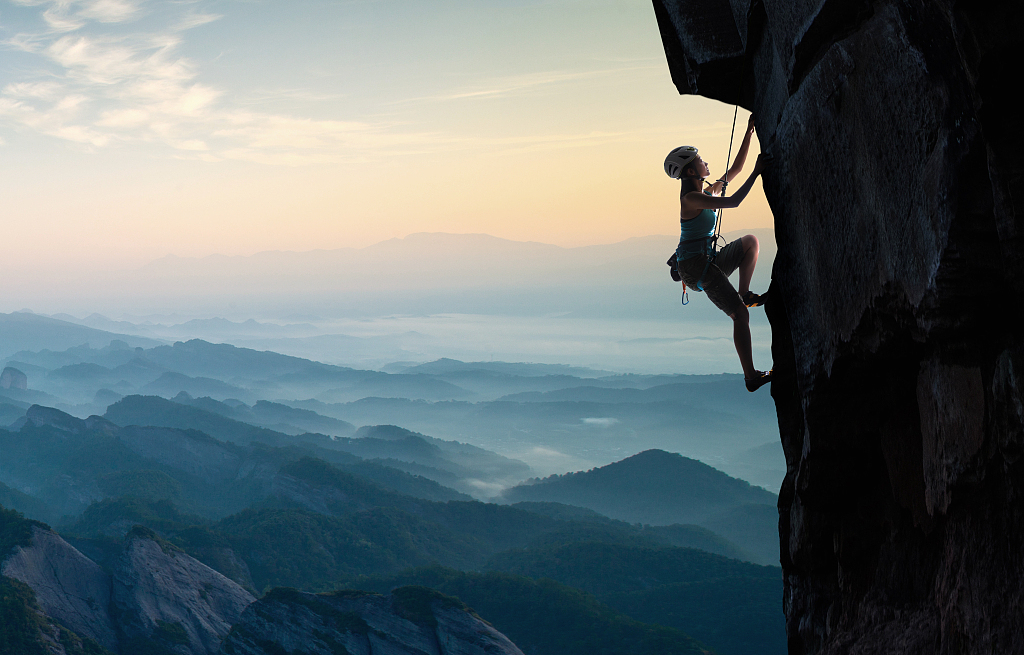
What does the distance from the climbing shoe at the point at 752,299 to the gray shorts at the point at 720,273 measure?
45 centimetres

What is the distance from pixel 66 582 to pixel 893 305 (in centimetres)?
8370

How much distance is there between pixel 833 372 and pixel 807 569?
307 centimetres

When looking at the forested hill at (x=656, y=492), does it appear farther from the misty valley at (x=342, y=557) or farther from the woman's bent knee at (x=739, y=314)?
the woman's bent knee at (x=739, y=314)

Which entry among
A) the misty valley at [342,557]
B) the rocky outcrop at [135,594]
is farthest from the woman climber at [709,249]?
the rocky outcrop at [135,594]

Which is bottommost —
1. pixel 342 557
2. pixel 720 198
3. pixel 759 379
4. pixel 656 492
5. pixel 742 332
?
pixel 656 492

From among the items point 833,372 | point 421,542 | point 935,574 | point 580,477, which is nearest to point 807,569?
point 935,574

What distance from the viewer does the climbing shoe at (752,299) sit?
9.45 metres

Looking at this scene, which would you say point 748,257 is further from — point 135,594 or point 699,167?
point 135,594

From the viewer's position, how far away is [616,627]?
70.1 metres

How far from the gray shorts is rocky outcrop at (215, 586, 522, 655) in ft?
191

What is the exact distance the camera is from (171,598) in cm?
6912

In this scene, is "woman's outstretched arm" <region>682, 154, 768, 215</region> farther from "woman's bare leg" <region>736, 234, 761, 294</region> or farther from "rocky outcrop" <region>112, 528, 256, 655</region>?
"rocky outcrop" <region>112, 528, 256, 655</region>

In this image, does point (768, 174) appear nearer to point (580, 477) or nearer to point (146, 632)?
point (146, 632)

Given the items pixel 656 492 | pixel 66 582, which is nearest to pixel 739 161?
pixel 66 582
